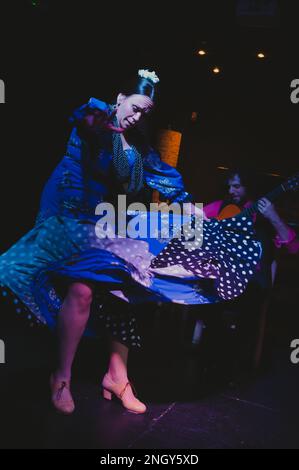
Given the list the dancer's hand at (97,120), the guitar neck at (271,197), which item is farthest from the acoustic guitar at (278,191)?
the dancer's hand at (97,120)

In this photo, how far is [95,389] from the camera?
7.52 ft

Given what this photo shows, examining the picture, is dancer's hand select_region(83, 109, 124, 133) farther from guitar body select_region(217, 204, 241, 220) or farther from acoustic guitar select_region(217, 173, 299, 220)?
guitar body select_region(217, 204, 241, 220)

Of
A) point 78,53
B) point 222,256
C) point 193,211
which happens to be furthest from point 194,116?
point 222,256

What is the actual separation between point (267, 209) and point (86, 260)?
1391 millimetres

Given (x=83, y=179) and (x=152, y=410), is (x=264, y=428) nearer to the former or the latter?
(x=152, y=410)

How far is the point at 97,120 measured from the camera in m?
1.98

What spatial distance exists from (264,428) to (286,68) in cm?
487

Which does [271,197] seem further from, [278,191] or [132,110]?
[132,110]

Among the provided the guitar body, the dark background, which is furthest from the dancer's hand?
the guitar body

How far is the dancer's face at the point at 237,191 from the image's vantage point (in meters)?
3.53

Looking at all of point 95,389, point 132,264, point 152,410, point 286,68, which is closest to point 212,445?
point 152,410

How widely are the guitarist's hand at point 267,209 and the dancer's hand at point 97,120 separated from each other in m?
1.22

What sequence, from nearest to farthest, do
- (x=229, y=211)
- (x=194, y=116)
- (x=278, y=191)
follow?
(x=278, y=191) < (x=229, y=211) < (x=194, y=116)

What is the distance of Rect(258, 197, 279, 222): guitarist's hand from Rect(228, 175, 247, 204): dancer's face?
28.2 inches
